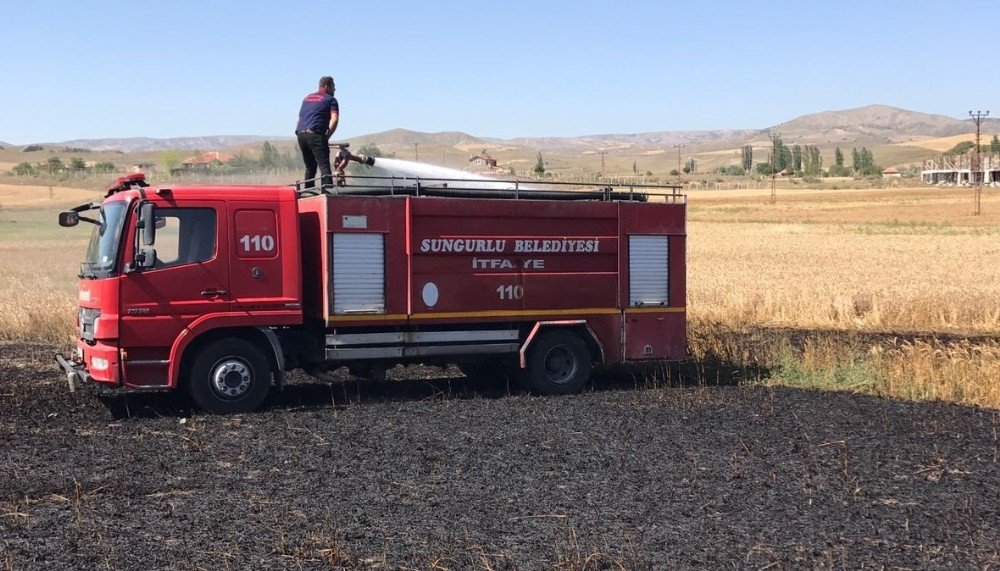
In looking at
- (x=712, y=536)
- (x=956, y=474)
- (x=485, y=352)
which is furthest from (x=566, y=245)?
(x=712, y=536)

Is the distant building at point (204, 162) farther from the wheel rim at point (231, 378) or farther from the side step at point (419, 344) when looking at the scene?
the wheel rim at point (231, 378)

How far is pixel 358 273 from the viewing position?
12000 millimetres

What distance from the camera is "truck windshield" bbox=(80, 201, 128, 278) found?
11141mm

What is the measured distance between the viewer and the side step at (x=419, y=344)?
12016 millimetres

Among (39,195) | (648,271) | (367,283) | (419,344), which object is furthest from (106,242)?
(39,195)

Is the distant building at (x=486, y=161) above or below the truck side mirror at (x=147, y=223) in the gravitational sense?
above

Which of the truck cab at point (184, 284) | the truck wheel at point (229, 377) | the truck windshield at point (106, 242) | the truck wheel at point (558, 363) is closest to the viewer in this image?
the truck cab at point (184, 284)

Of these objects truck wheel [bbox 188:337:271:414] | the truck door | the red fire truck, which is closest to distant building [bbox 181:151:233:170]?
the red fire truck

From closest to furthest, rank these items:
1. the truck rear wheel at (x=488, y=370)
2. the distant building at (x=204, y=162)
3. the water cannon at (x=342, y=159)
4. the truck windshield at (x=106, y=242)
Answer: the truck windshield at (x=106, y=242), the water cannon at (x=342, y=159), the truck rear wheel at (x=488, y=370), the distant building at (x=204, y=162)

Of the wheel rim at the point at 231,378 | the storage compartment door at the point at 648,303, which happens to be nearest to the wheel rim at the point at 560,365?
the storage compartment door at the point at 648,303

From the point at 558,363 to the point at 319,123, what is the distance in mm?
4055

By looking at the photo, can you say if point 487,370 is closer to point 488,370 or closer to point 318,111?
point 488,370

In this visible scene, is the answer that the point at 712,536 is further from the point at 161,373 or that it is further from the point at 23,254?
the point at 23,254

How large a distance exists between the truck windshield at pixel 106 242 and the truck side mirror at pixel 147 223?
0.32m
